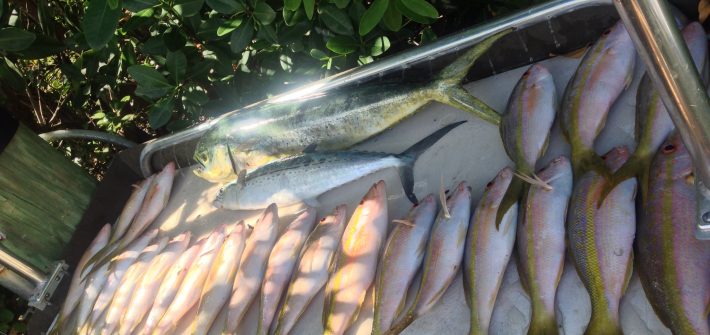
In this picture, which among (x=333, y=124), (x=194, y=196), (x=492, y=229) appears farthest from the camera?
(x=194, y=196)

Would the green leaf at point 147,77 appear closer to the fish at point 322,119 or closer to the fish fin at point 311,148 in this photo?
the fish at point 322,119

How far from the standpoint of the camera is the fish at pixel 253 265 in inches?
104

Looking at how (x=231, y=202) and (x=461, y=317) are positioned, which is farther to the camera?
(x=231, y=202)

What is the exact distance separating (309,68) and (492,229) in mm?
1833

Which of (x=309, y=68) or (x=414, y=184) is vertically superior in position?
(x=309, y=68)

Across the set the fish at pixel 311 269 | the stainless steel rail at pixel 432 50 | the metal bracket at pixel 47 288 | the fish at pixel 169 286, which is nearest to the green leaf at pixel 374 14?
the stainless steel rail at pixel 432 50

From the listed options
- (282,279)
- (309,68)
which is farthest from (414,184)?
(309,68)

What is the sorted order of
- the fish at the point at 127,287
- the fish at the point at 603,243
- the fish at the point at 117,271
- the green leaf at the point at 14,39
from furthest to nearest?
the green leaf at the point at 14,39 → the fish at the point at 117,271 → the fish at the point at 127,287 → the fish at the point at 603,243

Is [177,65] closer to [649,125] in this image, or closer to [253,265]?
[253,265]

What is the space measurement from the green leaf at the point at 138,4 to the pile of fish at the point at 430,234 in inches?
29.0

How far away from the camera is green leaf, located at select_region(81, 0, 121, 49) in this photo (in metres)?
2.96

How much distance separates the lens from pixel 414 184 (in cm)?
261

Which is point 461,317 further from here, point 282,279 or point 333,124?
point 333,124

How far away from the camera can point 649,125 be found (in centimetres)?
199
